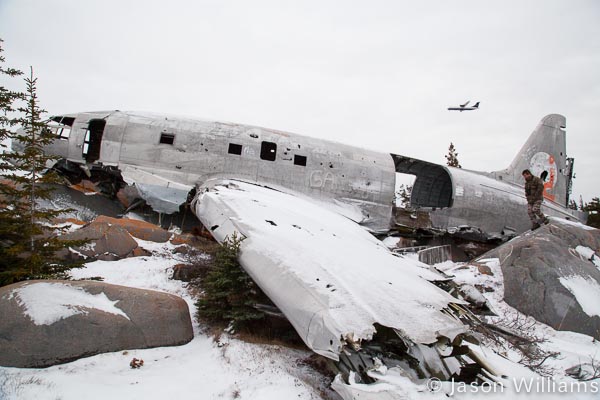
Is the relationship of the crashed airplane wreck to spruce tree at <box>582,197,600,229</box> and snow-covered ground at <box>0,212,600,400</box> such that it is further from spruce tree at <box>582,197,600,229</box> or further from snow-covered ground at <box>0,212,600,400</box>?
spruce tree at <box>582,197,600,229</box>

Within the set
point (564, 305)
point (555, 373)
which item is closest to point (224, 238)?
point (555, 373)

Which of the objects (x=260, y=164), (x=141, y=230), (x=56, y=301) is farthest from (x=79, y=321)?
(x=260, y=164)

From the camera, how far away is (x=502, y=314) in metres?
8.23

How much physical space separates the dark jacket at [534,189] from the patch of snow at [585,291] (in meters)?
3.07

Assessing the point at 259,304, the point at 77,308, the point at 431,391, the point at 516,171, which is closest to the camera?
the point at 431,391

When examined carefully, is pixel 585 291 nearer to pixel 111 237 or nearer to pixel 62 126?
pixel 111 237

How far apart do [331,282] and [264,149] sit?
8220 mm

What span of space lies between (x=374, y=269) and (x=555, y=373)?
357 centimetres

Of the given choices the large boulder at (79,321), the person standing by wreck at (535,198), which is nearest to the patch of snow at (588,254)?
the person standing by wreck at (535,198)

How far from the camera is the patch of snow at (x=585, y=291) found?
815 cm

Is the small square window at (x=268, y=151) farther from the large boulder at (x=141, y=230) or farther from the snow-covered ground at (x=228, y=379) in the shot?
the snow-covered ground at (x=228, y=379)

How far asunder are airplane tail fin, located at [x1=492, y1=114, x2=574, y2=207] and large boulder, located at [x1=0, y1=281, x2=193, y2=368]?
575 inches

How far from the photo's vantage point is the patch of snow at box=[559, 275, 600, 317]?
8148 mm

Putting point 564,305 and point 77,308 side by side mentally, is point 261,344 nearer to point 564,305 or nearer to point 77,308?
point 77,308
